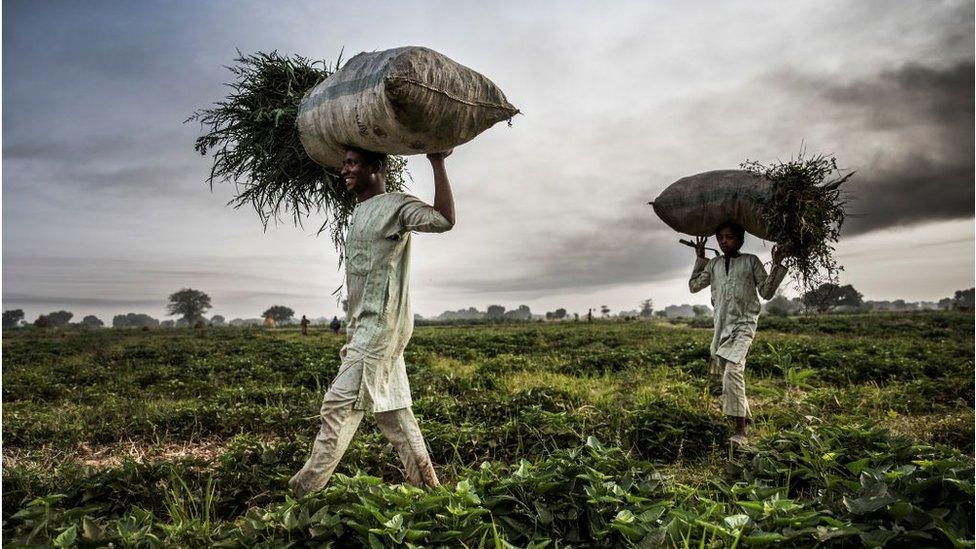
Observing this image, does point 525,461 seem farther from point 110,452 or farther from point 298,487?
point 110,452

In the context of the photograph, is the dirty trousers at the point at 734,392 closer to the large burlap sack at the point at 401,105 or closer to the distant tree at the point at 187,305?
the large burlap sack at the point at 401,105

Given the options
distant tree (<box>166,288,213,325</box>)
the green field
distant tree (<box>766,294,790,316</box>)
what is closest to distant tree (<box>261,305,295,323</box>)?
distant tree (<box>166,288,213,325</box>)

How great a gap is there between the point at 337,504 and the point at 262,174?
7.68ft

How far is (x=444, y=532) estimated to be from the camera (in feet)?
7.80

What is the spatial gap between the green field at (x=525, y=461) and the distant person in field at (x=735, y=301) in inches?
13.1

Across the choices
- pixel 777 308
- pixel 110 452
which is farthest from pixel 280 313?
pixel 110 452

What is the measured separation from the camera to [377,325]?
3109 millimetres

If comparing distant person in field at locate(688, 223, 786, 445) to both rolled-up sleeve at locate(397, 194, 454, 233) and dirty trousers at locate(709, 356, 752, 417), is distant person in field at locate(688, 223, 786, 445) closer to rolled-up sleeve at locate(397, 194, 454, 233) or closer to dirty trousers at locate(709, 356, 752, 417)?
dirty trousers at locate(709, 356, 752, 417)

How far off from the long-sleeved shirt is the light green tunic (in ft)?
10.6

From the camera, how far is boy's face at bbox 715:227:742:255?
521cm

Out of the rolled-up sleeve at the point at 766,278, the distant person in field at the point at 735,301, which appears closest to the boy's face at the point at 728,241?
the distant person in field at the point at 735,301

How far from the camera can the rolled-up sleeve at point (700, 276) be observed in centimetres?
548

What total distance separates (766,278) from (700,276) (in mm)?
643

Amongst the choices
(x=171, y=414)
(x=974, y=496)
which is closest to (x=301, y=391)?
(x=171, y=414)
